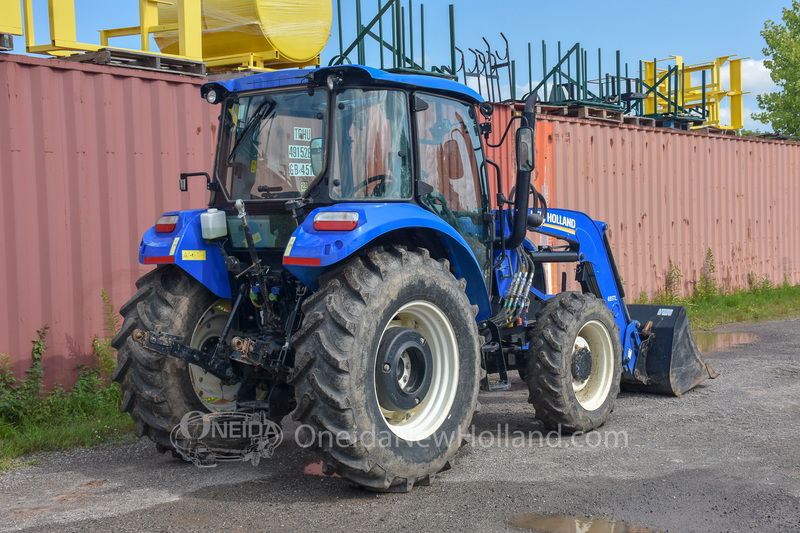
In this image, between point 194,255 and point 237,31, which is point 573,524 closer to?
point 194,255

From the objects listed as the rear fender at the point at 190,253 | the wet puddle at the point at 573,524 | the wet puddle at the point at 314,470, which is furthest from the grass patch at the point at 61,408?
the wet puddle at the point at 573,524

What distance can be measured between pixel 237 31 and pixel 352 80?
437cm

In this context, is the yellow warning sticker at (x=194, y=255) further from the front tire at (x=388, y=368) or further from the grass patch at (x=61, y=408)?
the grass patch at (x=61, y=408)

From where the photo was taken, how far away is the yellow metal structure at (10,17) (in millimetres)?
6715

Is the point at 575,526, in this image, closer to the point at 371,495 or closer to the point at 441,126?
the point at 371,495

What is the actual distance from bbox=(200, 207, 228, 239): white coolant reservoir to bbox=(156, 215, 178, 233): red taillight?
0.69 feet

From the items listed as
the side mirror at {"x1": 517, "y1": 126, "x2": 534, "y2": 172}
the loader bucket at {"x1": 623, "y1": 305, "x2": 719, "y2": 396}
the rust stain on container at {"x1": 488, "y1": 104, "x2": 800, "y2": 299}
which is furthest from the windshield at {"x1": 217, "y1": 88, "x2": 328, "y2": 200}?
the rust stain on container at {"x1": 488, "y1": 104, "x2": 800, "y2": 299}

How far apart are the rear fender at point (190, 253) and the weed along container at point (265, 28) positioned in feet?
13.0

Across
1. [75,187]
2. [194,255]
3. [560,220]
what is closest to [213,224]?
[194,255]

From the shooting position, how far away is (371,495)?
4602mm

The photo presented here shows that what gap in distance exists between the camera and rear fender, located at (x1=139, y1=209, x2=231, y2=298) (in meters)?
5.03

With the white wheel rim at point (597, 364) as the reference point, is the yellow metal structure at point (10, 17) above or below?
above

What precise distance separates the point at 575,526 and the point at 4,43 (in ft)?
19.4

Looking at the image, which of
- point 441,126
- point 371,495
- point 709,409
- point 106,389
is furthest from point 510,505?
point 106,389
